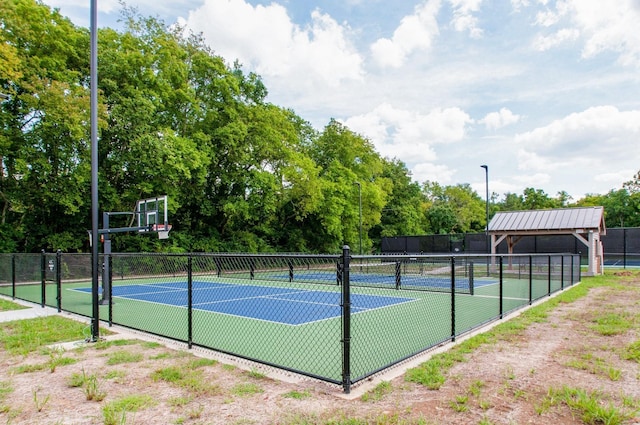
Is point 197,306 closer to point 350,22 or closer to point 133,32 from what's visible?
point 350,22

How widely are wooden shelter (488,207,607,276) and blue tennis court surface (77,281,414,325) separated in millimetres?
12629

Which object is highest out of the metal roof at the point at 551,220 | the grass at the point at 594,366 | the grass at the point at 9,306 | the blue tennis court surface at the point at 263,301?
the metal roof at the point at 551,220

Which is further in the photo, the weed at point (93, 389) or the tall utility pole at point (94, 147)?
the tall utility pole at point (94, 147)

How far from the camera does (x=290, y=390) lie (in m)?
4.11

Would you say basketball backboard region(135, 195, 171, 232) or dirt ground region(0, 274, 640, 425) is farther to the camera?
basketball backboard region(135, 195, 171, 232)

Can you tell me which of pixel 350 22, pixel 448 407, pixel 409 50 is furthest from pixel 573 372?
pixel 350 22

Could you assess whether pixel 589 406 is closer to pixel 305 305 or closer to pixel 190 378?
pixel 190 378

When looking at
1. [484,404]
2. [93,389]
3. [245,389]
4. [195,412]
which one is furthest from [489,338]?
[93,389]

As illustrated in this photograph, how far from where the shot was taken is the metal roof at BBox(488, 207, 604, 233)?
20.0m

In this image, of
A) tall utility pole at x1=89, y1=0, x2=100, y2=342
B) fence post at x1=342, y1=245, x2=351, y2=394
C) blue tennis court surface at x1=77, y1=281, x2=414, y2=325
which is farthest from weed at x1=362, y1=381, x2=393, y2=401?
tall utility pole at x1=89, y1=0, x2=100, y2=342

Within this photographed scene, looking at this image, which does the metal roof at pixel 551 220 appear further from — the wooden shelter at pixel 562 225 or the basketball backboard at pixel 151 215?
the basketball backboard at pixel 151 215

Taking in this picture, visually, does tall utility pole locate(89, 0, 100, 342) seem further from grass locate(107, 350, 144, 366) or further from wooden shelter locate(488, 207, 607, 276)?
wooden shelter locate(488, 207, 607, 276)

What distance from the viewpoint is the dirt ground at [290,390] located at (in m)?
3.48

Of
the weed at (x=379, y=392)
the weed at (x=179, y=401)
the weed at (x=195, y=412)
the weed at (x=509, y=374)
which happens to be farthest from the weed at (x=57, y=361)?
the weed at (x=509, y=374)
